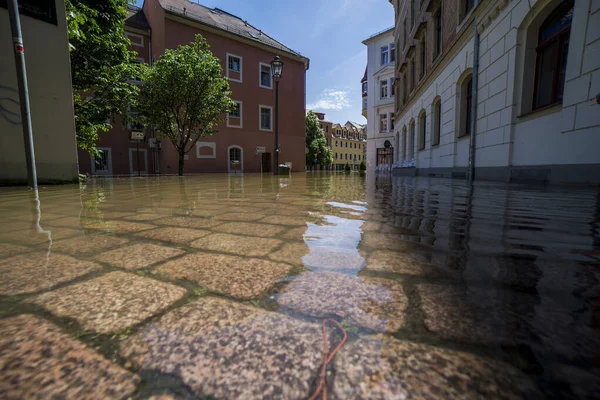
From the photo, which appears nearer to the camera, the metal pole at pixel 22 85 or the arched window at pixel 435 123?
the metal pole at pixel 22 85

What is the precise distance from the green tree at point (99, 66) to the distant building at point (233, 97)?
41.1 feet

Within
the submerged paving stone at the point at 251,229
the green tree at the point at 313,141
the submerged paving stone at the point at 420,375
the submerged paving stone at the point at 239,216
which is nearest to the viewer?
the submerged paving stone at the point at 420,375

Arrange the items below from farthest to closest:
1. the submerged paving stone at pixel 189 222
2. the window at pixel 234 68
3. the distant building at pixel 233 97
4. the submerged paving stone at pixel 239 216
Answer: the window at pixel 234 68 < the distant building at pixel 233 97 < the submerged paving stone at pixel 239 216 < the submerged paving stone at pixel 189 222

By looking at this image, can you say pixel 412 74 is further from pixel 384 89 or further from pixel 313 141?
pixel 313 141

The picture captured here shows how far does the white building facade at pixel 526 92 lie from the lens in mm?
4988

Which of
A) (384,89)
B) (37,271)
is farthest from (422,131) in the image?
(384,89)

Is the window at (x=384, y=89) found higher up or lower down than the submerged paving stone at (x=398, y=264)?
higher up

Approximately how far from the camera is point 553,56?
6.04 meters

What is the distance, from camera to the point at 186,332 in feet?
2.52

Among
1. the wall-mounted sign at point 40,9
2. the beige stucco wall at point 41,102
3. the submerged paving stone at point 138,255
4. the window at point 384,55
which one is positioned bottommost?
the submerged paving stone at point 138,255

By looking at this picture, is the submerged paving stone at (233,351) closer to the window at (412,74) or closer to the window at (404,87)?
the window at (412,74)

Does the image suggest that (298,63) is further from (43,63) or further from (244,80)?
(43,63)

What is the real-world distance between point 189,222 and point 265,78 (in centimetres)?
2828

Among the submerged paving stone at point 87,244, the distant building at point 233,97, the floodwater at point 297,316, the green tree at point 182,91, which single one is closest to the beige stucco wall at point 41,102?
the floodwater at point 297,316
